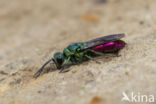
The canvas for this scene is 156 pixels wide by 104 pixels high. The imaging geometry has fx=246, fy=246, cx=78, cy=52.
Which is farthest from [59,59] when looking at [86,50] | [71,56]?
[86,50]

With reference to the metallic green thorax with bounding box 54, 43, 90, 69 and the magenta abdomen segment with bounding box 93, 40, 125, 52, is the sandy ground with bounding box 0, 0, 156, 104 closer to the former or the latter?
the magenta abdomen segment with bounding box 93, 40, 125, 52

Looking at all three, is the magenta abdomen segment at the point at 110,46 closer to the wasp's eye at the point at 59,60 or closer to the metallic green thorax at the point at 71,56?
the metallic green thorax at the point at 71,56

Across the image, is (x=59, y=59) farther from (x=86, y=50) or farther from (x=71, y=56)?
(x=86, y=50)

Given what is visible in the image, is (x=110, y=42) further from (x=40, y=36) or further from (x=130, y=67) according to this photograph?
(x=40, y=36)

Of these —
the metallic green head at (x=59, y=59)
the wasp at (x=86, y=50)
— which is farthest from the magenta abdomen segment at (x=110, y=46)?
the metallic green head at (x=59, y=59)

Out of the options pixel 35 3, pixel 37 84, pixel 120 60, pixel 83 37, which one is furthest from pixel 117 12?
pixel 37 84
